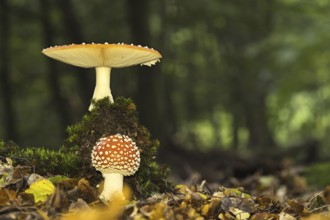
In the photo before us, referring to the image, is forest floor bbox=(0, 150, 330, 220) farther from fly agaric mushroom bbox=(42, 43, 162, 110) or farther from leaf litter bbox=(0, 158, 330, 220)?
fly agaric mushroom bbox=(42, 43, 162, 110)


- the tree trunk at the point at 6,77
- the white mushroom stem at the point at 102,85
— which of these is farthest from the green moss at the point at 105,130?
the tree trunk at the point at 6,77

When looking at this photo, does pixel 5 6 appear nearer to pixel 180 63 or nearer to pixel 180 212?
pixel 180 63

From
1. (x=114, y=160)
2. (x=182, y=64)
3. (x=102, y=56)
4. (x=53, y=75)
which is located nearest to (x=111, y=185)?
(x=114, y=160)

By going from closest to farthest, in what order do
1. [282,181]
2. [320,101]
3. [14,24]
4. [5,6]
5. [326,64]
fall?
[282,181] → [5,6] → [326,64] → [14,24] → [320,101]

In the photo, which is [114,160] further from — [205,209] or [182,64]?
[182,64]

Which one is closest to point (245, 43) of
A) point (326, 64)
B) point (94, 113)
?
point (326, 64)

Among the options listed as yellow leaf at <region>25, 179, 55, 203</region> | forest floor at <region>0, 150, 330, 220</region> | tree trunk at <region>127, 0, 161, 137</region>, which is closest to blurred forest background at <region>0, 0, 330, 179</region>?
tree trunk at <region>127, 0, 161, 137</region>

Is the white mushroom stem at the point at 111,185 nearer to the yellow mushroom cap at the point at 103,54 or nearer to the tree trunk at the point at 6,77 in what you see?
the yellow mushroom cap at the point at 103,54
